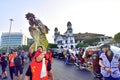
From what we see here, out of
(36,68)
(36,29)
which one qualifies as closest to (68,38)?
(36,29)

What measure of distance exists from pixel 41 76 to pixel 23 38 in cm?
17548

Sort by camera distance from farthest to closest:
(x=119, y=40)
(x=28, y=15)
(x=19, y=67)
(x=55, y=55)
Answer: (x=119, y=40) → (x=55, y=55) → (x=19, y=67) → (x=28, y=15)

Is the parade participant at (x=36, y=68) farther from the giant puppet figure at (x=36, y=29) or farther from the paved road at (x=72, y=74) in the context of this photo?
the paved road at (x=72, y=74)

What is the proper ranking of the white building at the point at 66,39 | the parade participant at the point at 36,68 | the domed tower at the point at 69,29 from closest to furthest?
the parade participant at the point at 36,68 → the domed tower at the point at 69,29 → the white building at the point at 66,39

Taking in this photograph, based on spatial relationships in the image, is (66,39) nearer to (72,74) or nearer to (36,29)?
(72,74)

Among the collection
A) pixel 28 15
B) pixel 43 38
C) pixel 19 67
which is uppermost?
pixel 28 15

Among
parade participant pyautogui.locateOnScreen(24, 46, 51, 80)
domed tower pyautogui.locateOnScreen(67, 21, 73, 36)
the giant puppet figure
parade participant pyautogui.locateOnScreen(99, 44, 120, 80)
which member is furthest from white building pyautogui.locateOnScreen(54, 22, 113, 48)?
parade participant pyautogui.locateOnScreen(24, 46, 51, 80)

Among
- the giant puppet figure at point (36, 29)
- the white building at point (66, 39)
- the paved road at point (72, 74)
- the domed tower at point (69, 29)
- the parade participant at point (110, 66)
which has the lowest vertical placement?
the paved road at point (72, 74)

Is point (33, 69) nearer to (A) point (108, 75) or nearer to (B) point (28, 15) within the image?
(A) point (108, 75)

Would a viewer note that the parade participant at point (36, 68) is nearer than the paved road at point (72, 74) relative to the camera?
Yes

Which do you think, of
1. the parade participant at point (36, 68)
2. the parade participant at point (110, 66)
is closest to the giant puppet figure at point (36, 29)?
the parade participant at point (110, 66)

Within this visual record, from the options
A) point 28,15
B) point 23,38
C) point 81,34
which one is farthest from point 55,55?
point 23,38

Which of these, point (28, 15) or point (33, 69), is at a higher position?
point (28, 15)

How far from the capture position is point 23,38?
17962 centimetres
